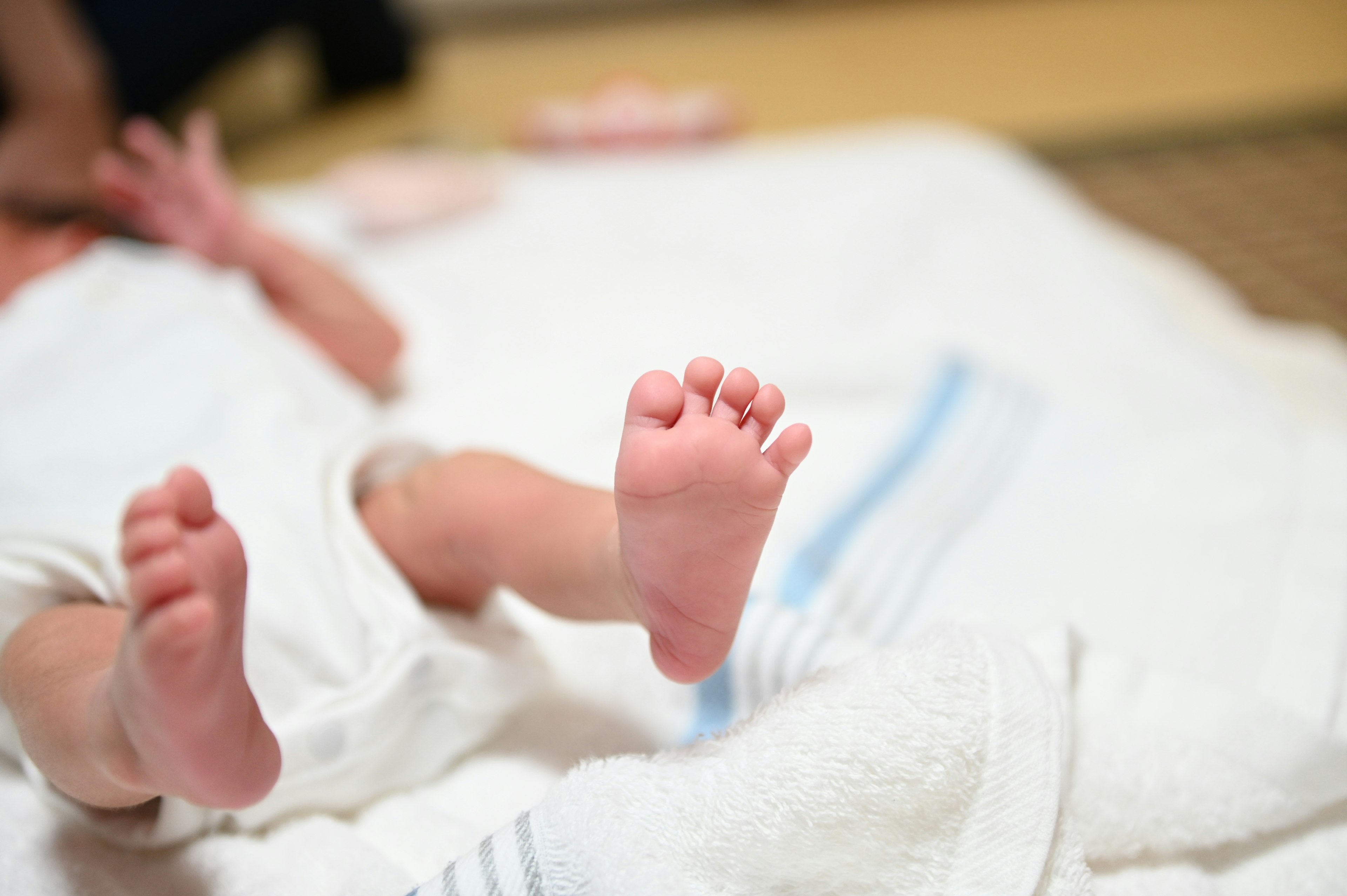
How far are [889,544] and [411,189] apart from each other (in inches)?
34.6

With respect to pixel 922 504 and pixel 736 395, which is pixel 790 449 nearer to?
pixel 736 395

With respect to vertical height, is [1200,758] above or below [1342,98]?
below

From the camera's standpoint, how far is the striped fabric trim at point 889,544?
0.53 meters

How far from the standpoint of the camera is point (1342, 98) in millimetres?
1872

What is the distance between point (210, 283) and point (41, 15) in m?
0.92

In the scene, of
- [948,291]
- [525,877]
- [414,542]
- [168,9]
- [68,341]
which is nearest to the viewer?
[525,877]

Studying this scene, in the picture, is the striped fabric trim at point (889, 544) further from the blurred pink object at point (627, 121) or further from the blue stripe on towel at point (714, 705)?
the blurred pink object at point (627, 121)

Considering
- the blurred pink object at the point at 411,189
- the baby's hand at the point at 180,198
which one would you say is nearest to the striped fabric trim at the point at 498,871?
the baby's hand at the point at 180,198

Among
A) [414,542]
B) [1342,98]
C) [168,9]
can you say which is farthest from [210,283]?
[1342,98]

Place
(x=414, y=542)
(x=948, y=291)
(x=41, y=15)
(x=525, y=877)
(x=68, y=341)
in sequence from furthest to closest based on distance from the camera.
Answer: (x=41, y=15), (x=948, y=291), (x=68, y=341), (x=414, y=542), (x=525, y=877)

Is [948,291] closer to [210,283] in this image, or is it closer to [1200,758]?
[1200,758]

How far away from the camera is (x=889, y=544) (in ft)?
2.22

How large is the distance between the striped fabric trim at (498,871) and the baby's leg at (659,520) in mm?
103

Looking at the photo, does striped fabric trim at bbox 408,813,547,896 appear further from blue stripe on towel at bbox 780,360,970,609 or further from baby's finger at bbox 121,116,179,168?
baby's finger at bbox 121,116,179,168
